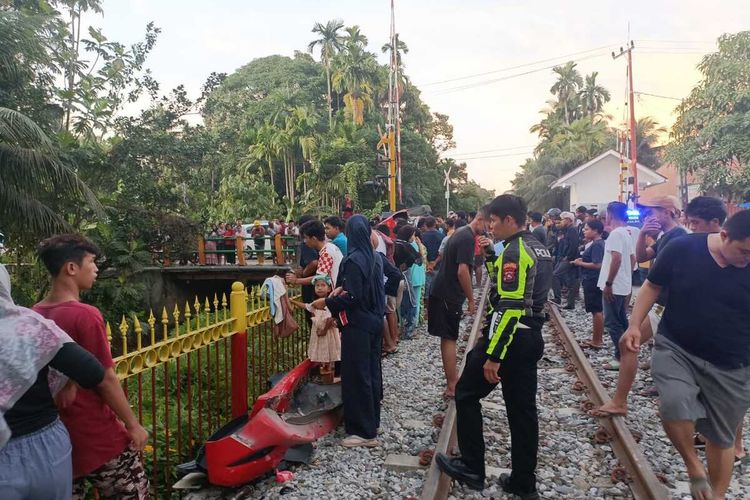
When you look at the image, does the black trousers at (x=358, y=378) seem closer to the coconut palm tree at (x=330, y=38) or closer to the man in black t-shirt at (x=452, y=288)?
the man in black t-shirt at (x=452, y=288)

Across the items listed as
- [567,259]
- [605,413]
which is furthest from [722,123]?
[605,413]

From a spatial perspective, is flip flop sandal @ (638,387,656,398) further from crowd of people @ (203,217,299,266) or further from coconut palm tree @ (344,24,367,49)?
coconut palm tree @ (344,24,367,49)

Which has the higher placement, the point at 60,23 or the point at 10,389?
the point at 60,23

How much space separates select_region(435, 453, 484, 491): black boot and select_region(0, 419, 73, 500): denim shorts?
221 centimetres

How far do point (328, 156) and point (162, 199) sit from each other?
18.1 metres

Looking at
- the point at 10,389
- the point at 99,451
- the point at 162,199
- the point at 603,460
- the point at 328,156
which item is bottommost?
the point at 603,460

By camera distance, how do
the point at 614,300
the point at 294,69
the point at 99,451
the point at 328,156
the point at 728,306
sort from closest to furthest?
the point at 99,451
the point at 728,306
the point at 614,300
the point at 328,156
the point at 294,69

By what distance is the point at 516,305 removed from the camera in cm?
311

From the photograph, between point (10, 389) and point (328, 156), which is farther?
point (328, 156)

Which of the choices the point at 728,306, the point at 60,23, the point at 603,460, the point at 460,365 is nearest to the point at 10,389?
the point at 728,306

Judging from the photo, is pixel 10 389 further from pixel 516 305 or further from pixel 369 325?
pixel 369 325

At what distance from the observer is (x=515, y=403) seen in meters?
3.36

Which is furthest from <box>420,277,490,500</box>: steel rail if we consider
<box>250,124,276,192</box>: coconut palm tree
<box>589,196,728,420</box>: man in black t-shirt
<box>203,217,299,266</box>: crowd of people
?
<box>250,124,276,192</box>: coconut palm tree

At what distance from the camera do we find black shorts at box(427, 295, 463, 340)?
5.15m
